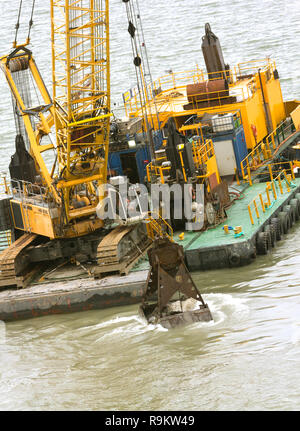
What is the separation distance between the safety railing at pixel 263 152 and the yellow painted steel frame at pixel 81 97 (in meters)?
6.27

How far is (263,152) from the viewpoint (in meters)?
32.4

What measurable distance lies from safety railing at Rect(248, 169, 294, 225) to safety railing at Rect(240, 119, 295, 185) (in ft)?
3.41

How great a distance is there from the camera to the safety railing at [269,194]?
26875 millimetres

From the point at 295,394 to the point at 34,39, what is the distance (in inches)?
1976

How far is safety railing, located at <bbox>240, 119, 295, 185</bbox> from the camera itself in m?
30.6

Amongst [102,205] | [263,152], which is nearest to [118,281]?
[102,205]

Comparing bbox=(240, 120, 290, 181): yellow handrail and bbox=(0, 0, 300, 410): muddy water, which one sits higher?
bbox=(240, 120, 290, 181): yellow handrail

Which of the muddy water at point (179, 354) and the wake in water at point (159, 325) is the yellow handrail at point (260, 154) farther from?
the wake in water at point (159, 325)

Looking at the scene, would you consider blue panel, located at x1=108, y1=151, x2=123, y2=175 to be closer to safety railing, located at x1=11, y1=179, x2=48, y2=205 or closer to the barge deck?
safety railing, located at x1=11, y1=179, x2=48, y2=205

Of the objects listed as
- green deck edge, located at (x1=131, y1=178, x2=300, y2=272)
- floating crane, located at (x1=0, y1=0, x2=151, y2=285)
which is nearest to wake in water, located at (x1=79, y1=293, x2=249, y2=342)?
floating crane, located at (x1=0, y1=0, x2=151, y2=285)
